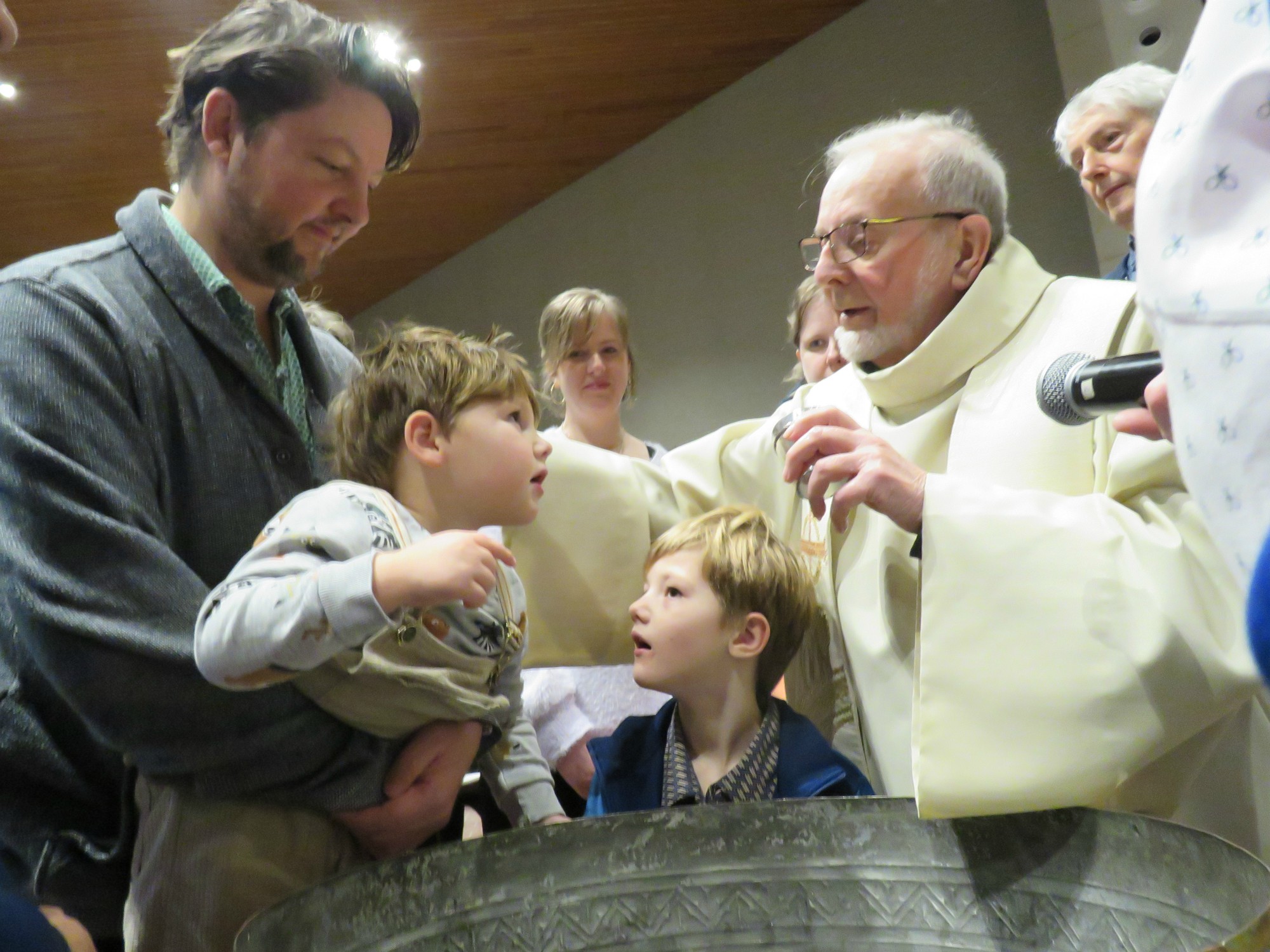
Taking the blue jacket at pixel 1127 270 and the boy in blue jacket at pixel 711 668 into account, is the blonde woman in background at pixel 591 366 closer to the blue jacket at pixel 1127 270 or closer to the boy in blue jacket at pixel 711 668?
the blue jacket at pixel 1127 270

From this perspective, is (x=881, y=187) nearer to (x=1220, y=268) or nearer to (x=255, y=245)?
(x=255, y=245)

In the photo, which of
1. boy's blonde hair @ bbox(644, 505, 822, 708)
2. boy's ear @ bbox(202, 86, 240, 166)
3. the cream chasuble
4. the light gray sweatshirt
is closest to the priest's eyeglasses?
the cream chasuble

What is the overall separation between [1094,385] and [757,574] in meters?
0.78

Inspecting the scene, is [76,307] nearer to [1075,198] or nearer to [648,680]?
[648,680]

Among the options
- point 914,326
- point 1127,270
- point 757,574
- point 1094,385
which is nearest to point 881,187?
point 914,326

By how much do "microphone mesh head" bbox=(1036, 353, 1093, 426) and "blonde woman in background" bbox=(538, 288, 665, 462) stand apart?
2075mm

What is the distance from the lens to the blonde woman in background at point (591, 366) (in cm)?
344

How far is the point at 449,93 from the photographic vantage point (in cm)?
602

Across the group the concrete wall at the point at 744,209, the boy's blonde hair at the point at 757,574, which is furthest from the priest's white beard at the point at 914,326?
the concrete wall at the point at 744,209

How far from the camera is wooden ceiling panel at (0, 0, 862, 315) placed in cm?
509

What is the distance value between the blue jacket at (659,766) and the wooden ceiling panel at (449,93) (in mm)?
4079

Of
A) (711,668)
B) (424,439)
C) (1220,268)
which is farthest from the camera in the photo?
(711,668)

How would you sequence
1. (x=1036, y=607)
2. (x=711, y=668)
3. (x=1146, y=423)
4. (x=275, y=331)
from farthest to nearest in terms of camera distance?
(x=711, y=668)
(x=275, y=331)
(x=1036, y=607)
(x=1146, y=423)

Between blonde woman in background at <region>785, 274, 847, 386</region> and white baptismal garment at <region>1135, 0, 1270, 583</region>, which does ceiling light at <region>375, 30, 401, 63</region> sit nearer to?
white baptismal garment at <region>1135, 0, 1270, 583</region>
